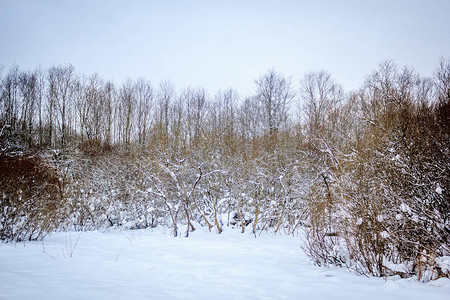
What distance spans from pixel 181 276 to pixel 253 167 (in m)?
5.87

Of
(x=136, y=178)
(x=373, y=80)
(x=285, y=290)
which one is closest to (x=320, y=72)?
(x=373, y=80)

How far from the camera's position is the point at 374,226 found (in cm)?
392

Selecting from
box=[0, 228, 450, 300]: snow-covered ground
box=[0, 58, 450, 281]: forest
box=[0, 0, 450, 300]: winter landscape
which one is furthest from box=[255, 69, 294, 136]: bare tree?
box=[0, 228, 450, 300]: snow-covered ground

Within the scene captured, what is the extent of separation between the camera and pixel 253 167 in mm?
9438

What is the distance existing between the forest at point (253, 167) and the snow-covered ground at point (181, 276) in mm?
566

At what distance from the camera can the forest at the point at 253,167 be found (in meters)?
4.11

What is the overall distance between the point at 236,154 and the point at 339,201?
227 inches

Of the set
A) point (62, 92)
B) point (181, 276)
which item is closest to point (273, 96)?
point (62, 92)

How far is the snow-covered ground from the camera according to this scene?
118 inches

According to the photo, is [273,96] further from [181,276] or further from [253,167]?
[181,276]

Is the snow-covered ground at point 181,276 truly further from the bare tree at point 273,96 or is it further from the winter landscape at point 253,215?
the bare tree at point 273,96

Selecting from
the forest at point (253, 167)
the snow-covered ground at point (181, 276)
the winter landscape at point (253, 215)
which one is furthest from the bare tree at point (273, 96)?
the snow-covered ground at point (181, 276)

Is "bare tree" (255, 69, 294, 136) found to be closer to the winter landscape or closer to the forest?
the forest

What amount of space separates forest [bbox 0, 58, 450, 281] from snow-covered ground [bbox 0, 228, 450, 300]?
566 mm
